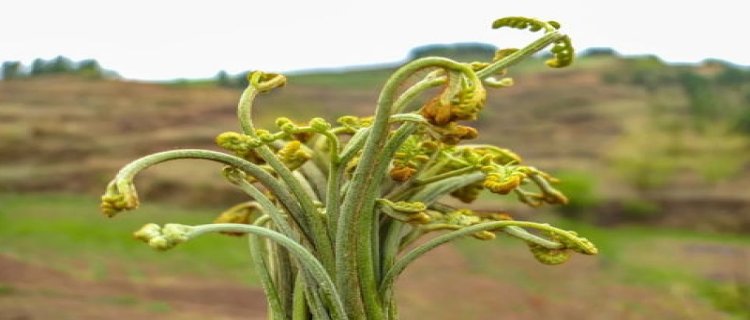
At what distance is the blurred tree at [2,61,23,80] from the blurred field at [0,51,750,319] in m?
0.35

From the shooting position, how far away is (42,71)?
1489 cm

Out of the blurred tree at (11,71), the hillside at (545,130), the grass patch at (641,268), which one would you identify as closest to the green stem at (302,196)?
the grass patch at (641,268)

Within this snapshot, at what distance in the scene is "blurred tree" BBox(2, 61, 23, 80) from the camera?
14.0 m

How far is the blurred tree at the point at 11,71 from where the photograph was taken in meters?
14.0

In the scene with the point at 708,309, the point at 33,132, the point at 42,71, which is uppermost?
the point at 42,71

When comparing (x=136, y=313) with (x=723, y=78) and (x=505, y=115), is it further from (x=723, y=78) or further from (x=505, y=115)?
(x=723, y=78)

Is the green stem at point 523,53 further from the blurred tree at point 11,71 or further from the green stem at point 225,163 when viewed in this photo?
the blurred tree at point 11,71

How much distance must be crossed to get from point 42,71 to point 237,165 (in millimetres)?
15230

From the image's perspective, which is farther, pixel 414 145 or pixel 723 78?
pixel 723 78

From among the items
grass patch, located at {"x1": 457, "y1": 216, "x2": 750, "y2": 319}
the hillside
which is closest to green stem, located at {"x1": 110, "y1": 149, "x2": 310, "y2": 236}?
grass patch, located at {"x1": 457, "y1": 216, "x2": 750, "y2": 319}

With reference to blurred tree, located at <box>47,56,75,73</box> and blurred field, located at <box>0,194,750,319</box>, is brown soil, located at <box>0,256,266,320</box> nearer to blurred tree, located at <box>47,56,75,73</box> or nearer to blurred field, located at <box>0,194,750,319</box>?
blurred field, located at <box>0,194,750,319</box>

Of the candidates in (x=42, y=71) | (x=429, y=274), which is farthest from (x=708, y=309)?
(x=42, y=71)

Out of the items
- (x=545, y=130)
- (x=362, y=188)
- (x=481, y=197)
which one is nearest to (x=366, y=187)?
(x=362, y=188)

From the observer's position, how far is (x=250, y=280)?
5469 mm
